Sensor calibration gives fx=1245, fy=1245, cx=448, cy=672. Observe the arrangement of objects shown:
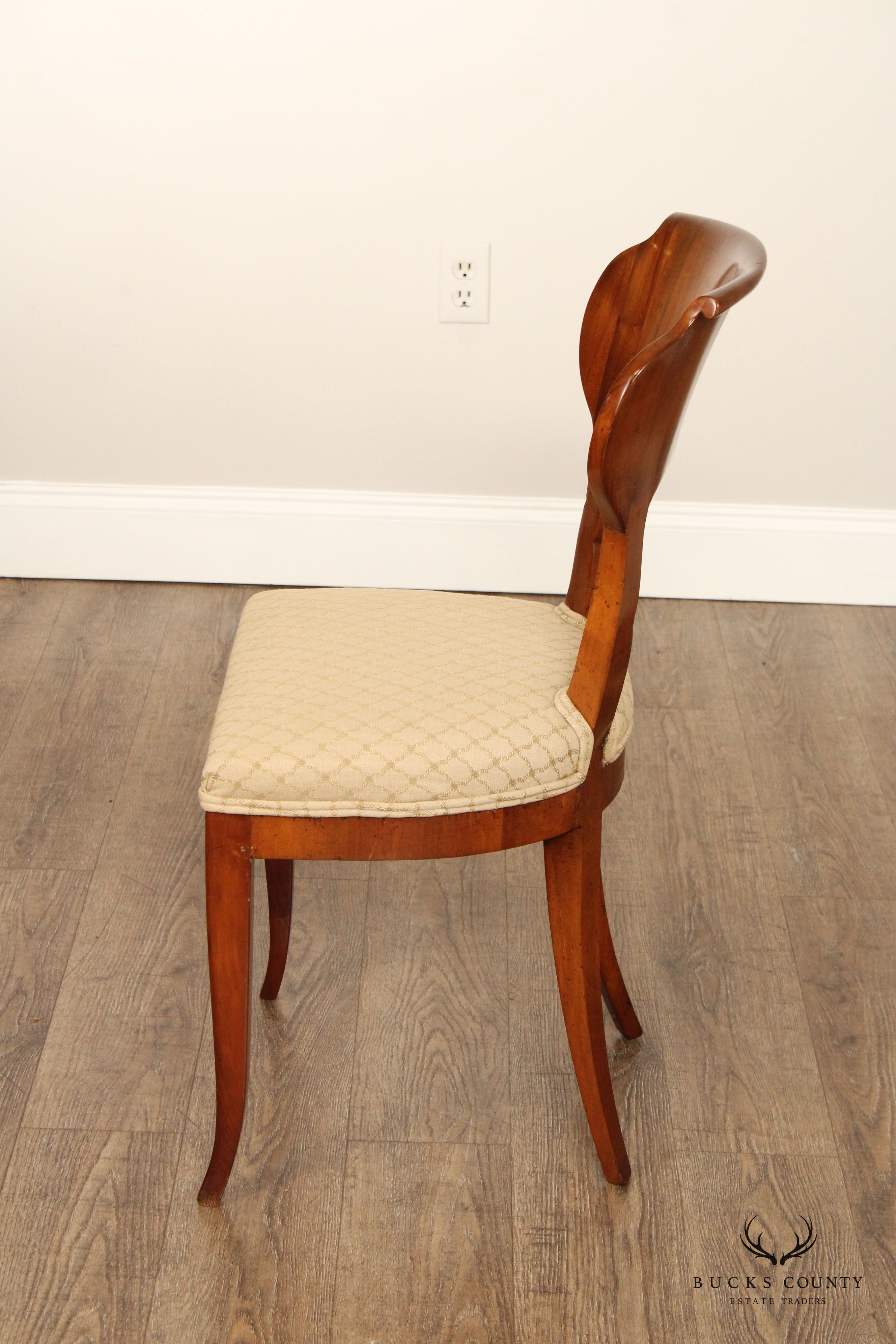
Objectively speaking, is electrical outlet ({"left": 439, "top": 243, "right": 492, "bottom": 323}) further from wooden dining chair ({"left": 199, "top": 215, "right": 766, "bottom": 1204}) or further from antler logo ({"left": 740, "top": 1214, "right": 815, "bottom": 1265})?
antler logo ({"left": 740, "top": 1214, "right": 815, "bottom": 1265})

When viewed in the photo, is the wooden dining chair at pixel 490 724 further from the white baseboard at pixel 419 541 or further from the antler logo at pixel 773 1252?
the white baseboard at pixel 419 541

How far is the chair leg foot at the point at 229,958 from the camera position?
3.32 ft

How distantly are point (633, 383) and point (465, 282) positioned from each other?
130 cm

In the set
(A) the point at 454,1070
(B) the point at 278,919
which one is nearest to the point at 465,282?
(B) the point at 278,919

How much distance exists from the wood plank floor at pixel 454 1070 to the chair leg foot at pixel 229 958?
14 cm

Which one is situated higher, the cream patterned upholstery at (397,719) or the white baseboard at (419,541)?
the cream patterned upholstery at (397,719)

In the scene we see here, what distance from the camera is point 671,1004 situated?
55.9 inches

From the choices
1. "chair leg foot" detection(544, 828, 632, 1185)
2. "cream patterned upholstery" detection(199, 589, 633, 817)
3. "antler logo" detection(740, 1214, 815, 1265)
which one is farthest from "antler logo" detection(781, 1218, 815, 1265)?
"cream patterned upholstery" detection(199, 589, 633, 817)

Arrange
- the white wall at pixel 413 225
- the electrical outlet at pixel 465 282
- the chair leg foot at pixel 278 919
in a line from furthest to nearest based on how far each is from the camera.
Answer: the electrical outlet at pixel 465 282, the white wall at pixel 413 225, the chair leg foot at pixel 278 919

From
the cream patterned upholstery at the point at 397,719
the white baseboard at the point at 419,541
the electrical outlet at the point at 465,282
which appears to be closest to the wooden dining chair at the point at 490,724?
the cream patterned upholstery at the point at 397,719

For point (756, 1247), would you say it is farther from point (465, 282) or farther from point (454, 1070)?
point (465, 282)

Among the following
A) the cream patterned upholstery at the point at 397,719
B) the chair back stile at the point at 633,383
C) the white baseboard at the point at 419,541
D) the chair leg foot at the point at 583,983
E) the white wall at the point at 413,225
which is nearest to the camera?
the chair back stile at the point at 633,383

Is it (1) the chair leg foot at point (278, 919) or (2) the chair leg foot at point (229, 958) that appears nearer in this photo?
(2) the chair leg foot at point (229, 958)

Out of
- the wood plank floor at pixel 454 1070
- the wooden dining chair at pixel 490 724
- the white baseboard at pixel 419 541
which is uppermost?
the wooden dining chair at pixel 490 724
